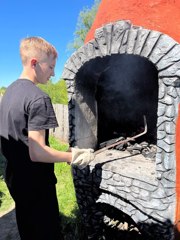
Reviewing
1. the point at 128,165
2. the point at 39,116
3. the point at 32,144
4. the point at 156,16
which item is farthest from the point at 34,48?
the point at 128,165

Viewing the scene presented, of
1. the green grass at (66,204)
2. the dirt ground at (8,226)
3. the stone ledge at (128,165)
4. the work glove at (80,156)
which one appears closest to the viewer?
the work glove at (80,156)

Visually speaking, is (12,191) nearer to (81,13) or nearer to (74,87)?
(74,87)

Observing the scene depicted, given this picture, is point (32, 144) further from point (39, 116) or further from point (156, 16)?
point (156, 16)

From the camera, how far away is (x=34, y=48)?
2.39 metres

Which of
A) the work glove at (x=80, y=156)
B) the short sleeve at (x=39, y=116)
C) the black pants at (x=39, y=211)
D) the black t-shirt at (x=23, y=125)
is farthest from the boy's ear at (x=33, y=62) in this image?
the black pants at (x=39, y=211)

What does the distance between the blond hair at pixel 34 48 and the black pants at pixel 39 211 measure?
1.19 m

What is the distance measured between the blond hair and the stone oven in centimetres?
123

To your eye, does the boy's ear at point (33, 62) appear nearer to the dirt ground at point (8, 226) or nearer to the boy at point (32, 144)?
the boy at point (32, 144)

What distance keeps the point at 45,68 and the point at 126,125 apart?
10.2ft

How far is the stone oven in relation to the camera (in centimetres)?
312

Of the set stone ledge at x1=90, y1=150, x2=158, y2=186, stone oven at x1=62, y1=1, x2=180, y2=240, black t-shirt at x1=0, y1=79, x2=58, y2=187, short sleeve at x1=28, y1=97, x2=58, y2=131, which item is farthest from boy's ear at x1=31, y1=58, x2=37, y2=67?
stone ledge at x1=90, y1=150, x2=158, y2=186

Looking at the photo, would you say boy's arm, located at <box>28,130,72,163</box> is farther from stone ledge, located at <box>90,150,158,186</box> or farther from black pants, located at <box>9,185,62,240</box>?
stone ledge, located at <box>90,150,158,186</box>

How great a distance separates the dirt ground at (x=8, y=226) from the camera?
4664 millimetres

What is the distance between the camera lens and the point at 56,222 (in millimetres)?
2721
